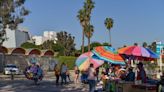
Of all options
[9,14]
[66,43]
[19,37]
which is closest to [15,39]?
[19,37]

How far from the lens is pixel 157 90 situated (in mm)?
15297

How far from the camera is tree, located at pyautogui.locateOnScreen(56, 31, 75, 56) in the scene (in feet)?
323

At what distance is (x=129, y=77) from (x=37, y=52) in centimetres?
5797

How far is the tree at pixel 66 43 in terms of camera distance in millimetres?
98537

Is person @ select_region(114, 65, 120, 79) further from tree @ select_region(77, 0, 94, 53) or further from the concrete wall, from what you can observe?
the concrete wall

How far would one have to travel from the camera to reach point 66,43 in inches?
4045

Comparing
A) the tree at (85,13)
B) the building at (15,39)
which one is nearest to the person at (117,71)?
Answer: the tree at (85,13)

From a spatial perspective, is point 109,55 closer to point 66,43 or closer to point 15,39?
point 66,43

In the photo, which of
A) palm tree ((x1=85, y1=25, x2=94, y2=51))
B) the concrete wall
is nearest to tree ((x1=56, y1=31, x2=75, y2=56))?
palm tree ((x1=85, y1=25, x2=94, y2=51))

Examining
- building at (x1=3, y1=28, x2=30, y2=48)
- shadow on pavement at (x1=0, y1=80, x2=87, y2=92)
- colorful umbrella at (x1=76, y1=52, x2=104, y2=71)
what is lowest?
shadow on pavement at (x1=0, y1=80, x2=87, y2=92)

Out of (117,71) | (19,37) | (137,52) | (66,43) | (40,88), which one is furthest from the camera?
(19,37)

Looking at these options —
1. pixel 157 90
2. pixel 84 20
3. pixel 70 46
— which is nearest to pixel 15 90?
pixel 157 90

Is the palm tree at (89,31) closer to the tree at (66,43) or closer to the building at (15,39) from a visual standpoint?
the tree at (66,43)

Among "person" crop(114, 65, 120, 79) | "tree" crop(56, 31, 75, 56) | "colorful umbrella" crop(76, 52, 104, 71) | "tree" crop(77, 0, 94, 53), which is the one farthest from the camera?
"tree" crop(56, 31, 75, 56)
